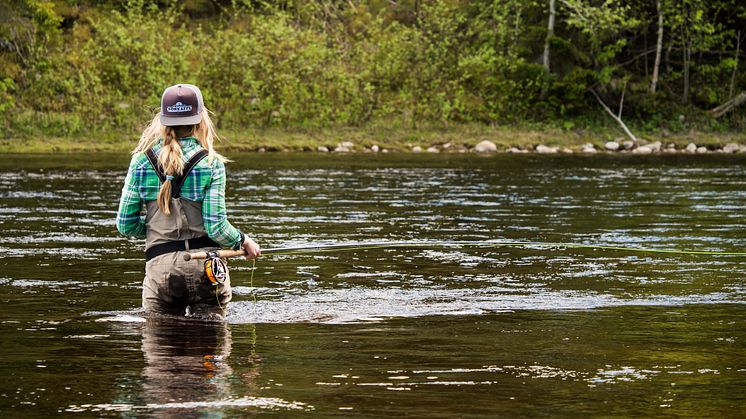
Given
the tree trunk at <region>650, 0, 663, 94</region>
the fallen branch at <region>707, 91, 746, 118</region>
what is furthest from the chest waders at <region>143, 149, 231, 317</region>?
the fallen branch at <region>707, 91, 746, 118</region>

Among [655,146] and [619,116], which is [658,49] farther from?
[655,146]

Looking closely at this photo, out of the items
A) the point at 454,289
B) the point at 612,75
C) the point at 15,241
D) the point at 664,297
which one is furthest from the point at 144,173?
the point at 612,75

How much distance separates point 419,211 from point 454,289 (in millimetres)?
8587

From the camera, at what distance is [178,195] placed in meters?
7.87

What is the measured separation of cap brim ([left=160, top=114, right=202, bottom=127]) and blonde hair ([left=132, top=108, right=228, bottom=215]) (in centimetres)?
6

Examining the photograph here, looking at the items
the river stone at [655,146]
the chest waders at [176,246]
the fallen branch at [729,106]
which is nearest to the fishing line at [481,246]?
the chest waders at [176,246]

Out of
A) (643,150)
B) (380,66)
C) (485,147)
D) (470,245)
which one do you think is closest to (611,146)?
(643,150)

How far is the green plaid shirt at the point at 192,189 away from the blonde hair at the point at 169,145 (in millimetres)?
42

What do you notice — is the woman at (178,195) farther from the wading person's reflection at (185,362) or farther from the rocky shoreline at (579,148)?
the rocky shoreline at (579,148)

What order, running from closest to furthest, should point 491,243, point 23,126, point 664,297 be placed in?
point 664,297 → point 491,243 → point 23,126

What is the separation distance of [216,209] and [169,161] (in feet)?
1.34

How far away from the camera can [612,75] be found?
4778cm

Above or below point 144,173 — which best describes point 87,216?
below

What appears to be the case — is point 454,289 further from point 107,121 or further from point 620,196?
point 107,121
